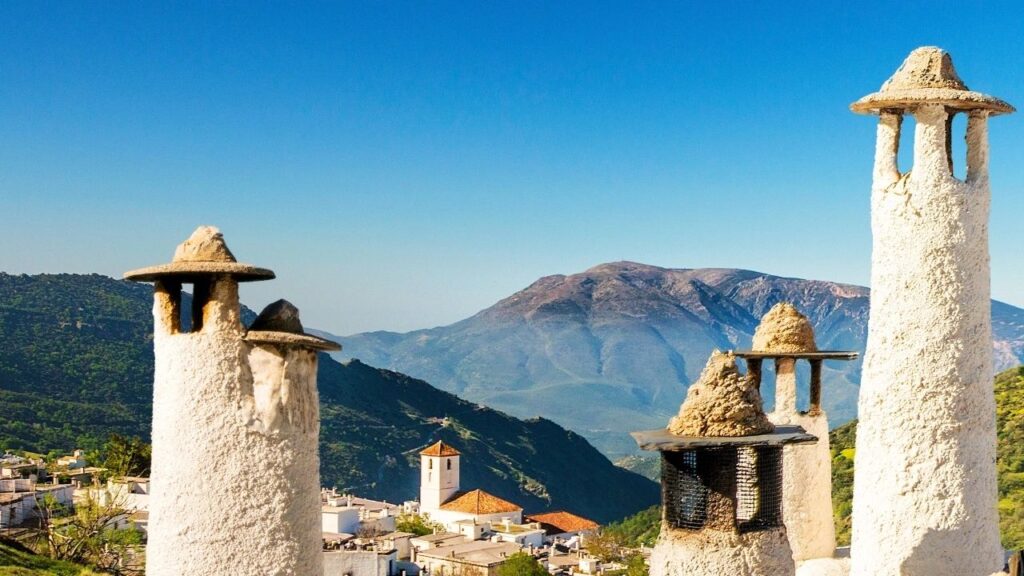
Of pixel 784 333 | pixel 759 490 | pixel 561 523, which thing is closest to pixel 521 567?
pixel 561 523

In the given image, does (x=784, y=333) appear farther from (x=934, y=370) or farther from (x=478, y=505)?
(x=478, y=505)

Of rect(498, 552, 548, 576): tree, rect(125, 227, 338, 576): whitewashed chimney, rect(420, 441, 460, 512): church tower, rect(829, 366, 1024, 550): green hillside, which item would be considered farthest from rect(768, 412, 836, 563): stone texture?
rect(420, 441, 460, 512): church tower

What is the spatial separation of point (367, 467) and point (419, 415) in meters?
31.5

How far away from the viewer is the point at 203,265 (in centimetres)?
921

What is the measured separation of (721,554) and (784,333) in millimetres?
5374

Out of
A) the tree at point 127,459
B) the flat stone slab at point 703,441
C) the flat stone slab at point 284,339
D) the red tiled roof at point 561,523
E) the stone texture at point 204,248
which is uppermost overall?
the stone texture at point 204,248

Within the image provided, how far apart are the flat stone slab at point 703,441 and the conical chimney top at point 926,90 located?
3396 mm

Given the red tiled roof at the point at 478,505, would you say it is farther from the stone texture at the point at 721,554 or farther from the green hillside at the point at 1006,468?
the stone texture at the point at 721,554

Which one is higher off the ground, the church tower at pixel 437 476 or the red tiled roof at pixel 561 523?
the church tower at pixel 437 476

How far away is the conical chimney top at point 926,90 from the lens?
1055 cm

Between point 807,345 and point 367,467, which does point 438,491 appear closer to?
point 367,467

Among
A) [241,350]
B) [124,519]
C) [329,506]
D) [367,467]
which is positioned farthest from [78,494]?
[367,467]

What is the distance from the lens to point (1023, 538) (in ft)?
78.7

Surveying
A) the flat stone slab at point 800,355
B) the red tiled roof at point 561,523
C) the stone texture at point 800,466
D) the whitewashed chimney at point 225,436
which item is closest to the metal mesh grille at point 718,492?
the whitewashed chimney at point 225,436
